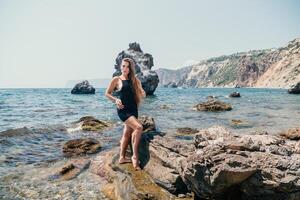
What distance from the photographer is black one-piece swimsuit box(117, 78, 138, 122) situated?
9.74m

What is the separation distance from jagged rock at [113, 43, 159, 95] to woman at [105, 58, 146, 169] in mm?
66318

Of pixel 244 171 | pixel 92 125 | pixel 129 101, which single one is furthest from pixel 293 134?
pixel 92 125

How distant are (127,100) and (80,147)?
6465 millimetres

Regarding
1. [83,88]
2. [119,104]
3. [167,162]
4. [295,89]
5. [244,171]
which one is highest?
[119,104]

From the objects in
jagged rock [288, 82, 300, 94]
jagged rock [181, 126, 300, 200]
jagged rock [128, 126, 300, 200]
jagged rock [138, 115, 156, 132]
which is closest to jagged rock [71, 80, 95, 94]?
jagged rock [288, 82, 300, 94]

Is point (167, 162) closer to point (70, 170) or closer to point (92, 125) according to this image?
point (70, 170)

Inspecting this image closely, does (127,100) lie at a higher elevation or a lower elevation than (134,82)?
lower

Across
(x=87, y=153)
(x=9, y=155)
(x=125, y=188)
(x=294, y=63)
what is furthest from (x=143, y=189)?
(x=294, y=63)

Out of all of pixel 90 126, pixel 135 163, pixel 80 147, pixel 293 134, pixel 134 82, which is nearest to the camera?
pixel 135 163

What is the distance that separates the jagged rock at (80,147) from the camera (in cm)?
1471

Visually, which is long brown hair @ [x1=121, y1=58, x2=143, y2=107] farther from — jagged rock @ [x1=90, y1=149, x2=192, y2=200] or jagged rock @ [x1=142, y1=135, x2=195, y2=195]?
jagged rock @ [x1=90, y1=149, x2=192, y2=200]

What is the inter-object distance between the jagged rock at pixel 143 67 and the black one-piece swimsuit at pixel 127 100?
6642 centimetres

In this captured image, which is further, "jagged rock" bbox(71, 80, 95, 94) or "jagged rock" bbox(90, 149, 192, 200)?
"jagged rock" bbox(71, 80, 95, 94)

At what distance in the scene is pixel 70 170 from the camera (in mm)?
11805
